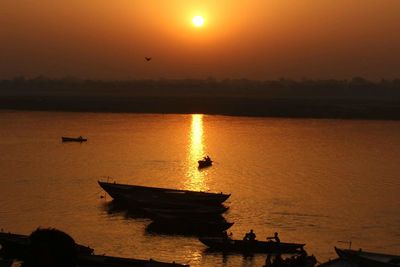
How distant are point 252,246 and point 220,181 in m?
24.1

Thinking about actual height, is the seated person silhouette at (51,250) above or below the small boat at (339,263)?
above

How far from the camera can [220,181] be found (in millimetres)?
51031

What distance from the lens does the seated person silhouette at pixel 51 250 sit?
292cm

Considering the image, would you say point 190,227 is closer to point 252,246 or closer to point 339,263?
point 252,246

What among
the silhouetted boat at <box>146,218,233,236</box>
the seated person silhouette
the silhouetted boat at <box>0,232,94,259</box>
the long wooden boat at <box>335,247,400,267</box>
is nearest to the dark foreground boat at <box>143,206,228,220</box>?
the silhouetted boat at <box>146,218,233,236</box>

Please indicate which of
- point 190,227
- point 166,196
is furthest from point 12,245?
point 166,196

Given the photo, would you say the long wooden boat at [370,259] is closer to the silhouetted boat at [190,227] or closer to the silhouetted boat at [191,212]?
the silhouetted boat at [190,227]

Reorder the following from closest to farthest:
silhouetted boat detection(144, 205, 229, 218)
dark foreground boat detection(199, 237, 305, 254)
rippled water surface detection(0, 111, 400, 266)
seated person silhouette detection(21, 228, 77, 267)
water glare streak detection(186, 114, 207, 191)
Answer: seated person silhouette detection(21, 228, 77, 267)
dark foreground boat detection(199, 237, 305, 254)
rippled water surface detection(0, 111, 400, 266)
silhouetted boat detection(144, 205, 229, 218)
water glare streak detection(186, 114, 207, 191)

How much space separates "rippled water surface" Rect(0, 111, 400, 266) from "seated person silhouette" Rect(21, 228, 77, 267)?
924 inches

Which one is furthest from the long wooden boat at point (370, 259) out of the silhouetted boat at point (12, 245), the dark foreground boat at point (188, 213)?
the silhouetted boat at point (12, 245)

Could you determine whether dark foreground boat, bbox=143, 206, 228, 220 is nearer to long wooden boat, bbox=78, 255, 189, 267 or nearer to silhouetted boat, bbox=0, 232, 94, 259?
silhouetted boat, bbox=0, 232, 94, 259

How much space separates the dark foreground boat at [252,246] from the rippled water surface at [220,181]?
419 mm

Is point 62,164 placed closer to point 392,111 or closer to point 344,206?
point 344,206

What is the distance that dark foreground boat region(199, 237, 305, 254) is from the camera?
26781mm
